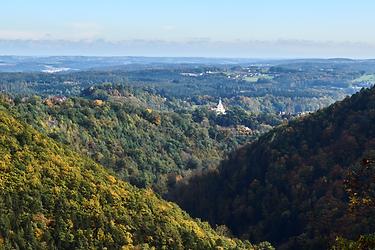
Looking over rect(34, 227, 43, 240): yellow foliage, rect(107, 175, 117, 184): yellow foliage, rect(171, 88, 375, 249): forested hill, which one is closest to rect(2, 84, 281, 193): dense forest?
rect(171, 88, 375, 249): forested hill

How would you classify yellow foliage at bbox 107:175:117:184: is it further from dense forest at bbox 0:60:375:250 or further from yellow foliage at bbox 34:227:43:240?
yellow foliage at bbox 34:227:43:240

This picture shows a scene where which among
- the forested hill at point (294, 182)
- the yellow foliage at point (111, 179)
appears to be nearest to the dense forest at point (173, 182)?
the yellow foliage at point (111, 179)

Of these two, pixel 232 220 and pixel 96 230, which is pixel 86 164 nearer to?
pixel 96 230

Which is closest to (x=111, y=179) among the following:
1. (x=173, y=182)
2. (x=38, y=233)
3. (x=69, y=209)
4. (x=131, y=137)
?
(x=69, y=209)

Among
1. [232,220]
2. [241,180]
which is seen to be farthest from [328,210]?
[241,180]

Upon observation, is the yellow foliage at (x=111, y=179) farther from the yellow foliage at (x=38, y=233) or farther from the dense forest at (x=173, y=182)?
the yellow foliage at (x=38, y=233)

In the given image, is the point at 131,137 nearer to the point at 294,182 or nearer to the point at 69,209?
the point at 294,182

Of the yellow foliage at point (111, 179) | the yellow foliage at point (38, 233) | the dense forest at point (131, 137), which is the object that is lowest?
the dense forest at point (131, 137)
